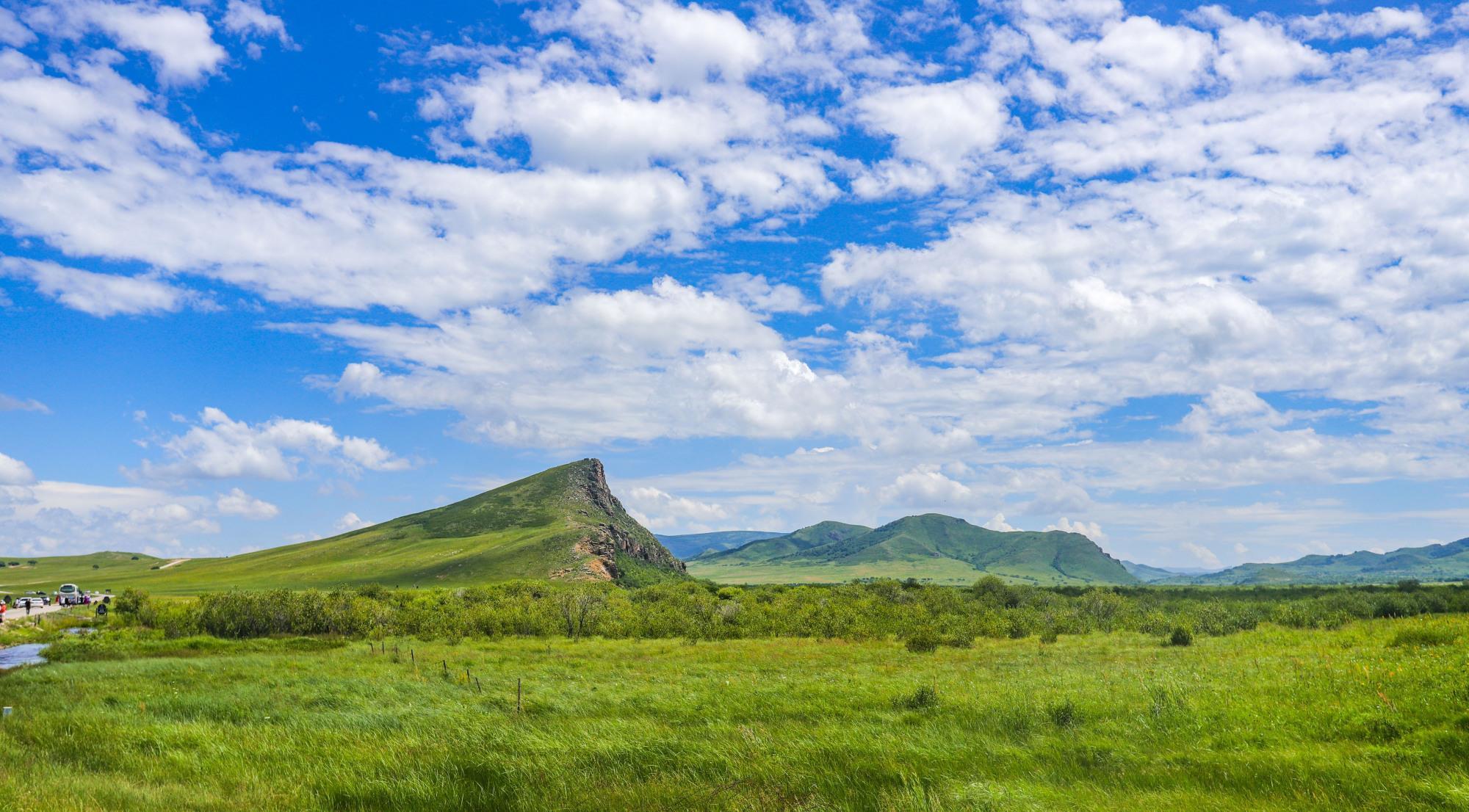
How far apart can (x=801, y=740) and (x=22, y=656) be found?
251ft

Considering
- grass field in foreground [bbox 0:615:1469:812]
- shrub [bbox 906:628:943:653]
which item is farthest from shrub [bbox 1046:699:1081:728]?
shrub [bbox 906:628:943:653]

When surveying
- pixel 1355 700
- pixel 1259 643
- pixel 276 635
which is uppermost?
pixel 1355 700

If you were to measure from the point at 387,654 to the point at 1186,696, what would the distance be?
191 feet

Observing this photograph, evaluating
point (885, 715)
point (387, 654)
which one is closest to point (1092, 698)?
point (885, 715)

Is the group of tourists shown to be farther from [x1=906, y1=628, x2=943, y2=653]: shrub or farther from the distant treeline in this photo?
[x1=906, y1=628, x2=943, y2=653]: shrub

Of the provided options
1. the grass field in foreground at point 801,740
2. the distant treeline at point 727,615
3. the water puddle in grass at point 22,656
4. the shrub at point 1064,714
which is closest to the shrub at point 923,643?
the distant treeline at point 727,615

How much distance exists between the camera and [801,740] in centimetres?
2022

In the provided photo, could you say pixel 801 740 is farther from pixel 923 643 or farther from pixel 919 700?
pixel 923 643

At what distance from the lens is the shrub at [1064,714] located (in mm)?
22109

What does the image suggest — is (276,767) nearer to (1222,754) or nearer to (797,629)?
(1222,754)

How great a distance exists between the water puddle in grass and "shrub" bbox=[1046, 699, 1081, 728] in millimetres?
67840

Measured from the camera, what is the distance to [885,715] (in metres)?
25.1

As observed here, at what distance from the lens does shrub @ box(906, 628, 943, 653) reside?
57188 millimetres

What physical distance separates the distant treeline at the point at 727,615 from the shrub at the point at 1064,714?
Answer: 127 ft
